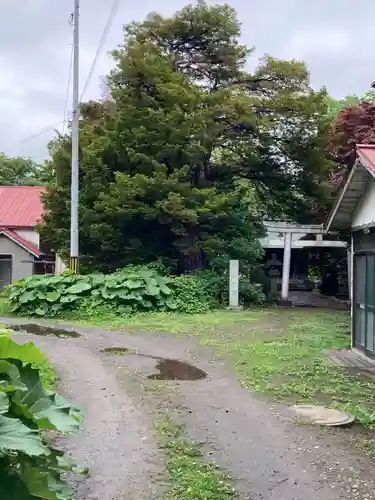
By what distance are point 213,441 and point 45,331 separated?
7.90 m

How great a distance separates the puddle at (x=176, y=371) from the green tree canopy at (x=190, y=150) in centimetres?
787

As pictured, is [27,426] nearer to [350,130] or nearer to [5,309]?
[5,309]

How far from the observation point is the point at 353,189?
9992 mm

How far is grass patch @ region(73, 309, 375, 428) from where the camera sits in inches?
280

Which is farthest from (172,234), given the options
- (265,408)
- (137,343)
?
(265,408)

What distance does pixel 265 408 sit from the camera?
647 centimetres

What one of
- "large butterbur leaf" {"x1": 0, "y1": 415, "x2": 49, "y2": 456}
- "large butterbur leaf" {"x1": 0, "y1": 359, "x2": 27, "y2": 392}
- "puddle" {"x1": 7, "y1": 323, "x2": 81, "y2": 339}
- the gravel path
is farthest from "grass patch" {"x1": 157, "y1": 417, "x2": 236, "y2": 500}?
"puddle" {"x1": 7, "y1": 323, "x2": 81, "y2": 339}

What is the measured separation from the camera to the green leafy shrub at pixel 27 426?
90.5 inches

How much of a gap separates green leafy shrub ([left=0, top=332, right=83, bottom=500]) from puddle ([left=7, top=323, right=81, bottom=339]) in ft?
29.8

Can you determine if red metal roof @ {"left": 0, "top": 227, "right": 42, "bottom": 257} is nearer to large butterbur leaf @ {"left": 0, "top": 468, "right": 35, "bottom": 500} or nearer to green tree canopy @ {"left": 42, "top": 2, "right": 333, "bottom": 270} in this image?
green tree canopy @ {"left": 42, "top": 2, "right": 333, "bottom": 270}

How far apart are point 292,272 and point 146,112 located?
16.0m

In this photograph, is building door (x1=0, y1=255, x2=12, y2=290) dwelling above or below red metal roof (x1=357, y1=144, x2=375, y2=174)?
below

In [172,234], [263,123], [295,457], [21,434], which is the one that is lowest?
[295,457]

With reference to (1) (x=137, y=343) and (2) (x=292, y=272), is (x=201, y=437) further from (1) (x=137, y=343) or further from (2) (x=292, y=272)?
(2) (x=292, y=272)
